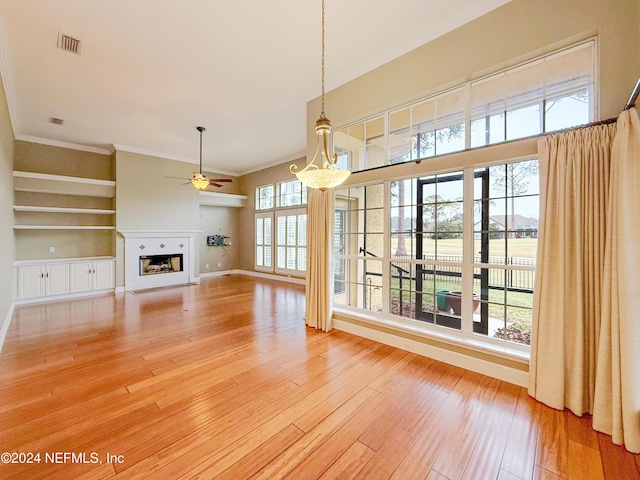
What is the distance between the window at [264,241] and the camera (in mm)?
8812

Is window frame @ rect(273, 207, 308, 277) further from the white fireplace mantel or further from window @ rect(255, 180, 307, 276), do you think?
the white fireplace mantel

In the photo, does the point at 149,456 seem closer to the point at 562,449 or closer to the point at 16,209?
the point at 562,449

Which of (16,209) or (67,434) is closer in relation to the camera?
(67,434)

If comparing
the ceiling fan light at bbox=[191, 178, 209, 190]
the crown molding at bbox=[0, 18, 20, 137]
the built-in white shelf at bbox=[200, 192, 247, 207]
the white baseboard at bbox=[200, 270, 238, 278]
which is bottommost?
the white baseboard at bbox=[200, 270, 238, 278]

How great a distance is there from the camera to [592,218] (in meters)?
2.08

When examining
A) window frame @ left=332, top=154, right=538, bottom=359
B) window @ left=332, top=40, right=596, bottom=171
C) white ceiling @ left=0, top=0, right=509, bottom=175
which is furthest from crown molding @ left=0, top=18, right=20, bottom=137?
window frame @ left=332, top=154, right=538, bottom=359

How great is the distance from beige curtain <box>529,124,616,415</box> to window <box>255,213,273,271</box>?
24.1 ft

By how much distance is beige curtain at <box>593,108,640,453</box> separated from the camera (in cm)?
179

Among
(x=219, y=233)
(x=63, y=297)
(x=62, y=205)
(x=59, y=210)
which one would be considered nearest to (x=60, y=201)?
(x=62, y=205)

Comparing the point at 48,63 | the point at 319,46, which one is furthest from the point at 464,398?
the point at 48,63

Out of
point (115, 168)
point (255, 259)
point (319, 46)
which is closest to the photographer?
point (319, 46)

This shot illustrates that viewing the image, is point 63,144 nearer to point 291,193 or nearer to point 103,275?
point 103,275

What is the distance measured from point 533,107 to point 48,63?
5.73 m

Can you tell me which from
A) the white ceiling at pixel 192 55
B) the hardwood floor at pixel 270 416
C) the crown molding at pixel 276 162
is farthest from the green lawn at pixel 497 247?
the crown molding at pixel 276 162
